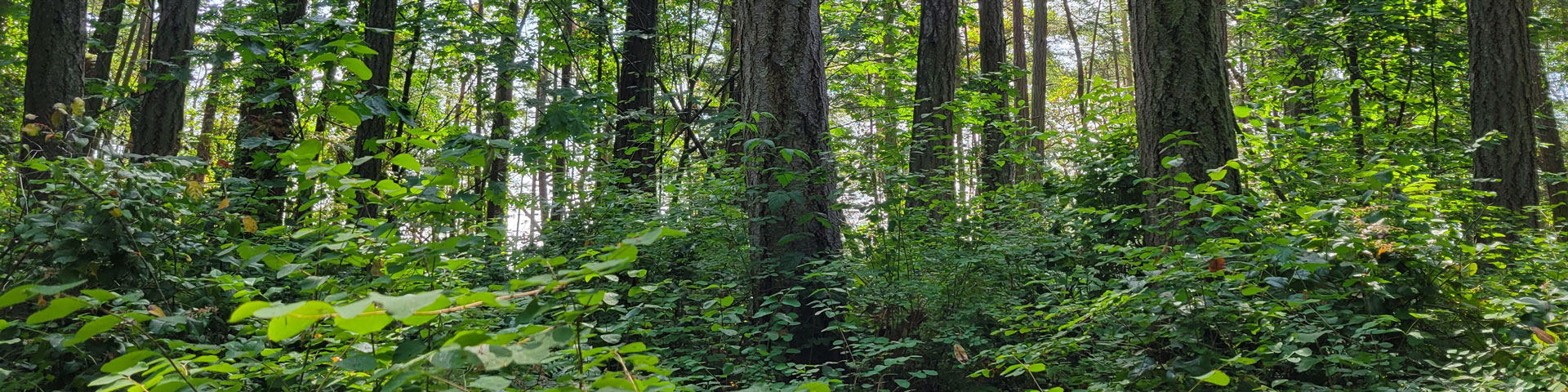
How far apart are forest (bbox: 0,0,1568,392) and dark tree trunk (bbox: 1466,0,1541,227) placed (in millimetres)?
26

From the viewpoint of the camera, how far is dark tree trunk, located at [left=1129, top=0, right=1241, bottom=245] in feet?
13.4

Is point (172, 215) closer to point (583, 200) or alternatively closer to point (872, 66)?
point (583, 200)

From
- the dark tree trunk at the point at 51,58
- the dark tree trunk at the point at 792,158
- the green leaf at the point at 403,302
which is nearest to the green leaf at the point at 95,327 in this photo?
the green leaf at the point at 403,302

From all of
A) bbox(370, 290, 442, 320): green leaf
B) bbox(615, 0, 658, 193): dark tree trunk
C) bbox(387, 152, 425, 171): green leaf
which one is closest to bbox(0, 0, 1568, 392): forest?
bbox(370, 290, 442, 320): green leaf

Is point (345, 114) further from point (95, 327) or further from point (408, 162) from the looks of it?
point (95, 327)

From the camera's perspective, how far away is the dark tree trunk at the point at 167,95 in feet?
21.0

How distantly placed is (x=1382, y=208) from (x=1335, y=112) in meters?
3.37

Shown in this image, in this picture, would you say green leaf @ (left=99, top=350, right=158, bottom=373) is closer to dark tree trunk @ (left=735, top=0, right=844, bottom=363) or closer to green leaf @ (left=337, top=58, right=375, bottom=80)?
green leaf @ (left=337, top=58, right=375, bottom=80)

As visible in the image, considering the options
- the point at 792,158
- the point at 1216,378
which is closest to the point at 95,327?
the point at 1216,378

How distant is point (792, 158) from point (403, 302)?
132 inches

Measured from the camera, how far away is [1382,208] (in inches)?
122

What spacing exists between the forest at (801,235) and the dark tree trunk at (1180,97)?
16 mm

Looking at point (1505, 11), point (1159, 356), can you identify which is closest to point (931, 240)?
point (1159, 356)

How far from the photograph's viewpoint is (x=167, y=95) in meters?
6.45
